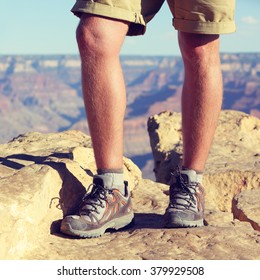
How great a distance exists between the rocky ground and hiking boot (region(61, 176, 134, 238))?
0.04 metres

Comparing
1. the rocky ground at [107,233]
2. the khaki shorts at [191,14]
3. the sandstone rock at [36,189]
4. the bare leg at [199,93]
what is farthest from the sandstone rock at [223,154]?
the khaki shorts at [191,14]

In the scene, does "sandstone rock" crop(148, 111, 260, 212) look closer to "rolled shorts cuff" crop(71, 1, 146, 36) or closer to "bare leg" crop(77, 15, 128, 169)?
"bare leg" crop(77, 15, 128, 169)

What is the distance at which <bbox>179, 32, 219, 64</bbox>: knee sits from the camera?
81.1 inches

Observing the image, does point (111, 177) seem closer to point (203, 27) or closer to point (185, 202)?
point (185, 202)

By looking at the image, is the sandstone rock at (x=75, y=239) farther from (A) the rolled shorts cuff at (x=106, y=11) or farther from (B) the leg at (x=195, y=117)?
(A) the rolled shorts cuff at (x=106, y=11)

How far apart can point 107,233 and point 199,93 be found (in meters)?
0.66

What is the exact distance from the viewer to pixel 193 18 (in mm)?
1998

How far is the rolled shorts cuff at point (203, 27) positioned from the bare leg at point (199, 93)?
48 millimetres

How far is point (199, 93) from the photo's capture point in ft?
6.91

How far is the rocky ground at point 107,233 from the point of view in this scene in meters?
1.86

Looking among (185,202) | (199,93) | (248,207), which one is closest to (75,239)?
(185,202)

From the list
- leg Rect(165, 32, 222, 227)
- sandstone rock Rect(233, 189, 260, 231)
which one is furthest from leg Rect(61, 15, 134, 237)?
sandstone rock Rect(233, 189, 260, 231)

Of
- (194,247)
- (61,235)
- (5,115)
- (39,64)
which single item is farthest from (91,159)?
(39,64)

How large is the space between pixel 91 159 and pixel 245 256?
4.48ft
